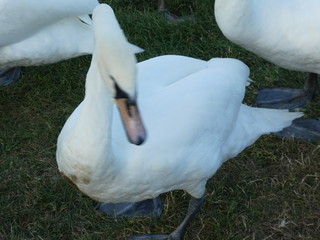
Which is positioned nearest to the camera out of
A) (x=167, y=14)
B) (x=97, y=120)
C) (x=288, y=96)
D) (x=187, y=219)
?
(x=97, y=120)

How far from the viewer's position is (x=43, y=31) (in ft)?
12.9

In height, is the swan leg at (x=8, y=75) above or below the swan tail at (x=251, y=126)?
below

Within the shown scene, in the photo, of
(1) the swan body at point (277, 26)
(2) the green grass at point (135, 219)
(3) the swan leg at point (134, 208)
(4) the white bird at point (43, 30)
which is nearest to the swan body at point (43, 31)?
(4) the white bird at point (43, 30)

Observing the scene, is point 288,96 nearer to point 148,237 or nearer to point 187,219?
point 187,219

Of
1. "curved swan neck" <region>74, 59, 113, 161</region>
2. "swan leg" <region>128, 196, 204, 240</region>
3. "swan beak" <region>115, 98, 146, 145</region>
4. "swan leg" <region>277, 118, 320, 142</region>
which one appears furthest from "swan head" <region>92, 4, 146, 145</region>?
"swan leg" <region>277, 118, 320, 142</region>

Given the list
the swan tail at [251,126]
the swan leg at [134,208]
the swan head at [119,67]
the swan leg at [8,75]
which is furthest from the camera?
the swan leg at [8,75]

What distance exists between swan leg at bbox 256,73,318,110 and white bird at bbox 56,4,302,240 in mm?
1015

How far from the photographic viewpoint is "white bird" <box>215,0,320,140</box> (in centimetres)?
351

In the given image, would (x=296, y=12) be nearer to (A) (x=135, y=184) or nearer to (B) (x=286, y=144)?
(B) (x=286, y=144)

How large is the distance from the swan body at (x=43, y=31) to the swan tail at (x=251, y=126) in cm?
122

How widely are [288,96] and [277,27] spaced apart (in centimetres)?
89

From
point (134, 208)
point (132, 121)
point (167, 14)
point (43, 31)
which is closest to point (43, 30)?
point (43, 31)

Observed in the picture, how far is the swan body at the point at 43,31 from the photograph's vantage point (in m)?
3.78

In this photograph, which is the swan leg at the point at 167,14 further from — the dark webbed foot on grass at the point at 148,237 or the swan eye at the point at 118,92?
the swan eye at the point at 118,92
